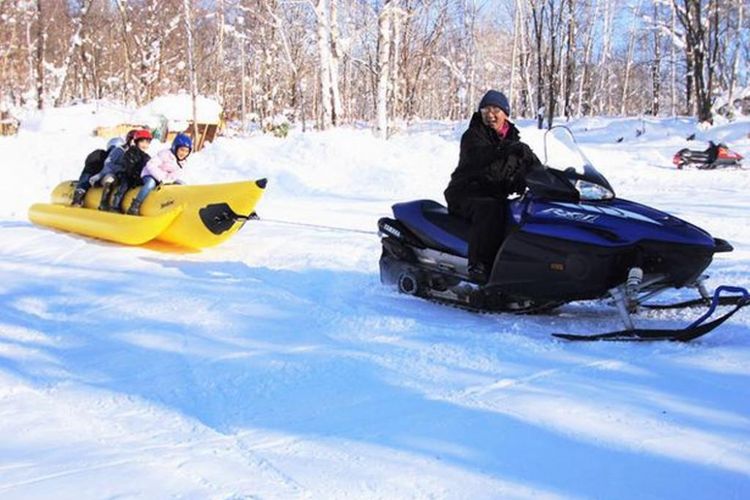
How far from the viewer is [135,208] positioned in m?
7.79

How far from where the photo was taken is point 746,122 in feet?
77.6

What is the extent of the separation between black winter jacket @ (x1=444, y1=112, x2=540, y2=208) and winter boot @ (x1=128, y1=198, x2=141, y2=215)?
14.2ft

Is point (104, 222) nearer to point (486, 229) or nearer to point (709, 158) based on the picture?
point (486, 229)

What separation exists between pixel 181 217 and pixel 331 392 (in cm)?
436

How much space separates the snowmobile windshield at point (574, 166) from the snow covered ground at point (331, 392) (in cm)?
81

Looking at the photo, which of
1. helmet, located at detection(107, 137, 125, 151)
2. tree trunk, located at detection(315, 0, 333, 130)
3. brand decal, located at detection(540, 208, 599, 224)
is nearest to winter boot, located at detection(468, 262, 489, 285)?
brand decal, located at detection(540, 208, 599, 224)

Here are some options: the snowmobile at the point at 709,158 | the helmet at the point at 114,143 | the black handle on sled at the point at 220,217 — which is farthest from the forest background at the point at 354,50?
the black handle on sled at the point at 220,217

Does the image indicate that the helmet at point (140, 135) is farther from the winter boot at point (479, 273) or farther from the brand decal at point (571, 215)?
the brand decal at point (571, 215)

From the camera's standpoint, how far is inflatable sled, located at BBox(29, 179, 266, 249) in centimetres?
699

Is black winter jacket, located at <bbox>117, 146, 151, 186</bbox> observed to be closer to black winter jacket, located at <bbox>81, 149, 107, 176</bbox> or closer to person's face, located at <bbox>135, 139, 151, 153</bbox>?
person's face, located at <bbox>135, 139, 151, 153</bbox>

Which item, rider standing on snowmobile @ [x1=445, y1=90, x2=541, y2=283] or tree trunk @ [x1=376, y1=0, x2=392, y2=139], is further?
tree trunk @ [x1=376, y1=0, x2=392, y2=139]

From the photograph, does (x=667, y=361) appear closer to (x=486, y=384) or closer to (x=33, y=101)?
(x=486, y=384)

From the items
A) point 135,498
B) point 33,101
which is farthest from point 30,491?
point 33,101

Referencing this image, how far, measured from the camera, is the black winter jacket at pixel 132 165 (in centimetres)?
820
